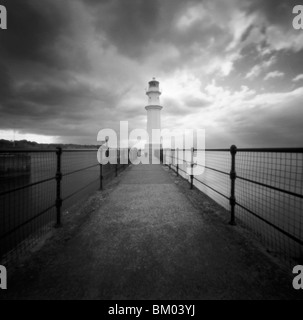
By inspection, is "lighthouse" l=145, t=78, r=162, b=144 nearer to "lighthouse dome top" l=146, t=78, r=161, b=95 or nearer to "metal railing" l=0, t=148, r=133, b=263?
"lighthouse dome top" l=146, t=78, r=161, b=95

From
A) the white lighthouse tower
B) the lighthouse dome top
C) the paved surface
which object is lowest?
the paved surface

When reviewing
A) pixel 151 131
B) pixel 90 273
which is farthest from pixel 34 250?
pixel 151 131

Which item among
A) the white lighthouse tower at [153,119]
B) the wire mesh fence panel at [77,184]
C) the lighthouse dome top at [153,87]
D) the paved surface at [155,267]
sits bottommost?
the wire mesh fence panel at [77,184]

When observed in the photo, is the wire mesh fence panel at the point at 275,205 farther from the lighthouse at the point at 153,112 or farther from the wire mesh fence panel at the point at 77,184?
the lighthouse at the point at 153,112

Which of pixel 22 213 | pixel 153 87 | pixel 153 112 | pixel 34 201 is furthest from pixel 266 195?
pixel 153 87

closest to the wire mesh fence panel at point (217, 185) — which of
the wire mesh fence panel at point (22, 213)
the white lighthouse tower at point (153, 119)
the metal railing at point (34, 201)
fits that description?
the metal railing at point (34, 201)

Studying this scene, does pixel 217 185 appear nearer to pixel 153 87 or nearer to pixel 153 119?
pixel 153 119

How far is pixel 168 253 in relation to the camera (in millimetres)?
2127

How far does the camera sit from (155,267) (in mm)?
1867

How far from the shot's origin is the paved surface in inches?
61.1

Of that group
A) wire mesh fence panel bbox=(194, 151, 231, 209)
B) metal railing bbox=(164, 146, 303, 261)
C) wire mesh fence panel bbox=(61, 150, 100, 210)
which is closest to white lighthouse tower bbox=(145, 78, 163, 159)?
wire mesh fence panel bbox=(194, 151, 231, 209)

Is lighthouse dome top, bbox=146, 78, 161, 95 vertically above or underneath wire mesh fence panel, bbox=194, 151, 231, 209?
above

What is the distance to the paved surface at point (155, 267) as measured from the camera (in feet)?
5.09
